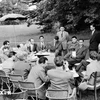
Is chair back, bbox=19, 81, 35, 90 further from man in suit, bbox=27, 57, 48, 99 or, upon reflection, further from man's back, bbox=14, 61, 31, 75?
man's back, bbox=14, 61, 31, 75

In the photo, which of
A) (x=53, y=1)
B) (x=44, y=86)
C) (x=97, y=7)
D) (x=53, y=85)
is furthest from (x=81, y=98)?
(x=53, y=1)

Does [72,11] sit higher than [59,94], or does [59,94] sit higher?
[72,11]

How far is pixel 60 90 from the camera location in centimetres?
471

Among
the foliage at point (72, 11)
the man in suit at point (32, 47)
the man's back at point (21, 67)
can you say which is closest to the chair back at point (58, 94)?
the man's back at point (21, 67)

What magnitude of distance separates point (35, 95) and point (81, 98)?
5.10 ft

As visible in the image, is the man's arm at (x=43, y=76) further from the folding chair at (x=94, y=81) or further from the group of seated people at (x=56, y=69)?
the folding chair at (x=94, y=81)

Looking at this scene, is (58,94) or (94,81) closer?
(58,94)

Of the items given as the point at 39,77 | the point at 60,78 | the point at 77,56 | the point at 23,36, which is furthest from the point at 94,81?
the point at 23,36

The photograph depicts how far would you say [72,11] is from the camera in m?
19.6

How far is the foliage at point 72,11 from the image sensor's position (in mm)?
17547

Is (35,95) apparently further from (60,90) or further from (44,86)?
(60,90)

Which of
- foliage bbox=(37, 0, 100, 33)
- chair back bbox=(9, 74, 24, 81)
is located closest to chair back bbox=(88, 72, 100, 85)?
chair back bbox=(9, 74, 24, 81)

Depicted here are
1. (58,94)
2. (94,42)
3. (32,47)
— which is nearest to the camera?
(58,94)

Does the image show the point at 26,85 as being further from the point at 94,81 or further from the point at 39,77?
the point at 94,81
